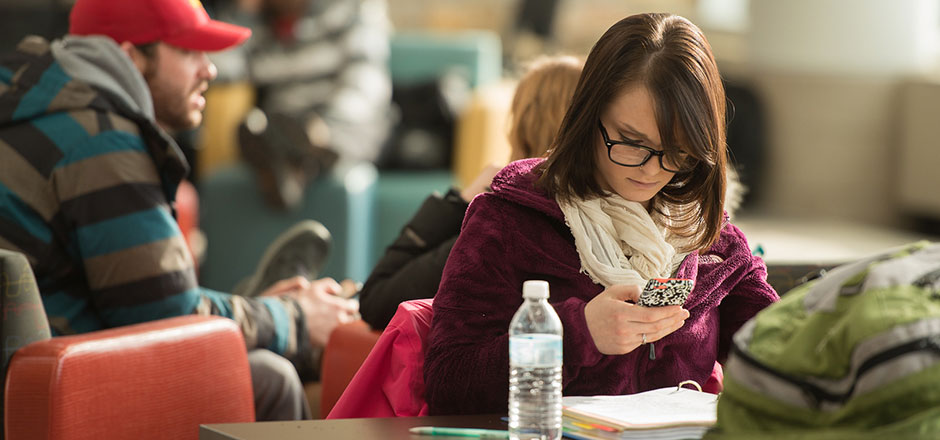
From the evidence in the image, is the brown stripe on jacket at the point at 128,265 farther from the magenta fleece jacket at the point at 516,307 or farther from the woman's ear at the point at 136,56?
the magenta fleece jacket at the point at 516,307

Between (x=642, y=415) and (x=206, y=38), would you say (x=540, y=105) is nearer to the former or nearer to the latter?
(x=206, y=38)

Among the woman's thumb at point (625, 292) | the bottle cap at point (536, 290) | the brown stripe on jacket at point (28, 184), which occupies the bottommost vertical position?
the brown stripe on jacket at point (28, 184)

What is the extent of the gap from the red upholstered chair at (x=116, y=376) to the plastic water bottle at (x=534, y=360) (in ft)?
2.43

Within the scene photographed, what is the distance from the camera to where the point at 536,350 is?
1512 millimetres

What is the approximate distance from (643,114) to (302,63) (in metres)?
3.94

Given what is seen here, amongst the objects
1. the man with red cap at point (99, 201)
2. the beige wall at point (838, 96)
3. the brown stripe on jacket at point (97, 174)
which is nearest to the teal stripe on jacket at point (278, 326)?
the man with red cap at point (99, 201)

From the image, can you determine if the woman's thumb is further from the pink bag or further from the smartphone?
the pink bag

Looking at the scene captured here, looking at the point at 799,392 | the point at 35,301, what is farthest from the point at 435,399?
the point at 35,301

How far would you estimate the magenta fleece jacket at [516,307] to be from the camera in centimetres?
169

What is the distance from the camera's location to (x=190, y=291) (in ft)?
8.07

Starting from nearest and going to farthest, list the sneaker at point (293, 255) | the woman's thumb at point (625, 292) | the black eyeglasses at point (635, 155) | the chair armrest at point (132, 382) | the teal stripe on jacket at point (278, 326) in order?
1. the woman's thumb at point (625, 292)
2. the black eyeglasses at point (635, 155)
3. the chair armrest at point (132, 382)
4. the teal stripe on jacket at point (278, 326)
5. the sneaker at point (293, 255)

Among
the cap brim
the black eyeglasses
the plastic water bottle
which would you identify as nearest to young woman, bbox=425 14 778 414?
the black eyeglasses

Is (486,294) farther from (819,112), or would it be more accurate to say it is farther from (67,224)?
(819,112)

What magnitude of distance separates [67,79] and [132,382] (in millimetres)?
782
